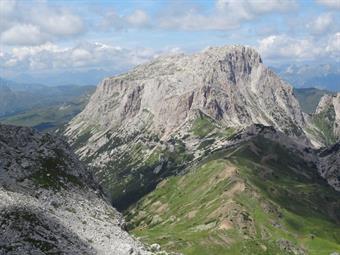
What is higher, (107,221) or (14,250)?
(14,250)

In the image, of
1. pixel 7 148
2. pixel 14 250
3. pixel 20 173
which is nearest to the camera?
pixel 14 250

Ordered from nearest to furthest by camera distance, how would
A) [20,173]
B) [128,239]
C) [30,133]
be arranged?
[128,239], [20,173], [30,133]

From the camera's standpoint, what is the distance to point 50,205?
87562mm

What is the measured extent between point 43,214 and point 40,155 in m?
A: 27.3

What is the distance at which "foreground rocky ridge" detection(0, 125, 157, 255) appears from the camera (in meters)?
70.2

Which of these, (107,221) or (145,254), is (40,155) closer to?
(107,221)

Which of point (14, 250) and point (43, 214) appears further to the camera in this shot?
point (43, 214)

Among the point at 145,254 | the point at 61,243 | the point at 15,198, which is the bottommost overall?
the point at 145,254

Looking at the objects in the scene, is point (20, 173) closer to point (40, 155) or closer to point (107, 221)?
point (40, 155)

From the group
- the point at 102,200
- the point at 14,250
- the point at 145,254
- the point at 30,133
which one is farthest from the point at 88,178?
the point at 14,250

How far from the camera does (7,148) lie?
101m

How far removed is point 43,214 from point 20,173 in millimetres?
18255

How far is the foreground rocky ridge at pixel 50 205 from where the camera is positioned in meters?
70.2

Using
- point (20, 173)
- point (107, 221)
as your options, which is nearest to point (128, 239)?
point (107, 221)
